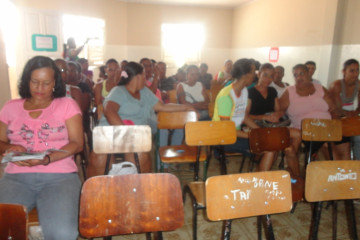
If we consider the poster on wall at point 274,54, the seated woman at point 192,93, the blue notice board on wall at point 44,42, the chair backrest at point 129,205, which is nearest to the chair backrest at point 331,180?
the chair backrest at point 129,205

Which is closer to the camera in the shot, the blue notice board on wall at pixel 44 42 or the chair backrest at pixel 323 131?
the chair backrest at pixel 323 131

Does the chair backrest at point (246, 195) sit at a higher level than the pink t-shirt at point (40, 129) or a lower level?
lower

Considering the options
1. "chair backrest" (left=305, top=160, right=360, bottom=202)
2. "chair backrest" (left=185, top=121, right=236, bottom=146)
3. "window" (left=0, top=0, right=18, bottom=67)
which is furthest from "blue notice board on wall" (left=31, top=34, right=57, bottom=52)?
"chair backrest" (left=305, top=160, right=360, bottom=202)

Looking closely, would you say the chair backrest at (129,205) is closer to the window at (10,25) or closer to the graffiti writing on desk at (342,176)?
the graffiti writing on desk at (342,176)

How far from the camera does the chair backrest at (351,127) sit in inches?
101

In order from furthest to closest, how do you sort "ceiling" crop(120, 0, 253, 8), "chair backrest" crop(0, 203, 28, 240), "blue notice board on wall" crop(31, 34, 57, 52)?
"ceiling" crop(120, 0, 253, 8) < "blue notice board on wall" crop(31, 34, 57, 52) < "chair backrest" crop(0, 203, 28, 240)

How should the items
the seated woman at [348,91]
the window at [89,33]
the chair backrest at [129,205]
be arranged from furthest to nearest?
1. the window at [89,33]
2. the seated woman at [348,91]
3. the chair backrest at [129,205]

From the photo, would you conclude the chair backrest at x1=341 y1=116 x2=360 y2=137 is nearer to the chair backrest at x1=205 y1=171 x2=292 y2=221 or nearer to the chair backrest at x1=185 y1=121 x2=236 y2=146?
the chair backrest at x1=185 y1=121 x2=236 y2=146

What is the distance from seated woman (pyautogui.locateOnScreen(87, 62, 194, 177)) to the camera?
7.93ft

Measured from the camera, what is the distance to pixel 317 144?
8.79 ft

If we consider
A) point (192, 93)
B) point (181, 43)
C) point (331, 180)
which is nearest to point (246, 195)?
point (331, 180)

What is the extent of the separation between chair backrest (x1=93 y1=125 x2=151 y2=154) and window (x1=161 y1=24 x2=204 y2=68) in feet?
22.9

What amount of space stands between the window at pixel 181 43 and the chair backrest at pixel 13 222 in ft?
Result: 26.6

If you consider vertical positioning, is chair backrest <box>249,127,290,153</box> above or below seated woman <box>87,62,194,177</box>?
below
